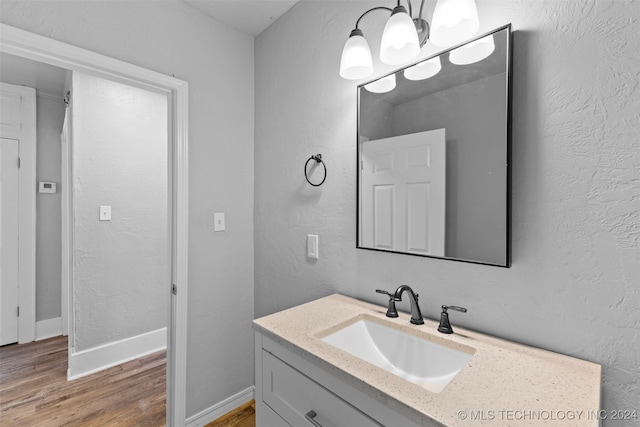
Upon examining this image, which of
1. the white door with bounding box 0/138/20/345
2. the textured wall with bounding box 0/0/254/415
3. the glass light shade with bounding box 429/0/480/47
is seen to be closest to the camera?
the glass light shade with bounding box 429/0/480/47

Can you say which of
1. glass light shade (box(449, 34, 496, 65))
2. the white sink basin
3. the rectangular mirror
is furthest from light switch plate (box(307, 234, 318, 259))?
glass light shade (box(449, 34, 496, 65))

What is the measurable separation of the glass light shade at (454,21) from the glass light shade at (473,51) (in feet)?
0.11

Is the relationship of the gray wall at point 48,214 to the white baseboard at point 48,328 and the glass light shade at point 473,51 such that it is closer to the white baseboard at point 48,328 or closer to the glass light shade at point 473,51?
the white baseboard at point 48,328

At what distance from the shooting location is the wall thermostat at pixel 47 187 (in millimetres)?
2934

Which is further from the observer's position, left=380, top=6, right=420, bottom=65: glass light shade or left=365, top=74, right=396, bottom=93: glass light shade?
left=365, top=74, right=396, bottom=93: glass light shade

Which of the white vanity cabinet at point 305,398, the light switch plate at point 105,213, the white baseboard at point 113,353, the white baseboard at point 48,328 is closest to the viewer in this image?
the white vanity cabinet at point 305,398

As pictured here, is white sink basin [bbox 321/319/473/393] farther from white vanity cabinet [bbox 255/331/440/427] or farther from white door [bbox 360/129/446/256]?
white door [bbox 360/129/446/256]

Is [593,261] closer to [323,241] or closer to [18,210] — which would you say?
[323,241]

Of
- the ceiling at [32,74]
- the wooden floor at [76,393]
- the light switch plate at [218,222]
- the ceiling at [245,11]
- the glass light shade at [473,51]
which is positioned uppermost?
the ceiling at [32,74]

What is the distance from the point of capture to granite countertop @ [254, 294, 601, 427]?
591 mm

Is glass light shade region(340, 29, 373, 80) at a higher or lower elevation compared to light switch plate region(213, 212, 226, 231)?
higher

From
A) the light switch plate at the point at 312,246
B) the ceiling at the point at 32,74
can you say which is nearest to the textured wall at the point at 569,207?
the light switch plate at the point at 312,246

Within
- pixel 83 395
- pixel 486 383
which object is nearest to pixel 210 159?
pixel 486 383

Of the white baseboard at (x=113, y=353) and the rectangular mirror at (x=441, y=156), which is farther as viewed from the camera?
the white baseboard at (x=113, y=353)
